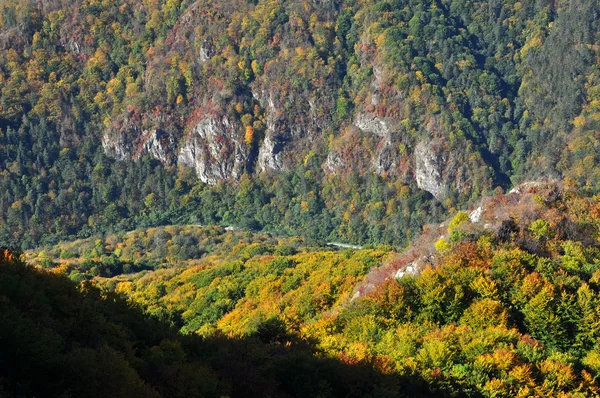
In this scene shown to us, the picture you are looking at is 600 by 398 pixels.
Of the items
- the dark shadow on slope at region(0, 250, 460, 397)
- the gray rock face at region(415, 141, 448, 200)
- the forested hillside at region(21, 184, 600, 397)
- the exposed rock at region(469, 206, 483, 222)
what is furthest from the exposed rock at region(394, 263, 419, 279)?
the gray rock face at region(415, 141, 448, 200)

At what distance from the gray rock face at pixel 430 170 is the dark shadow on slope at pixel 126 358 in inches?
6401

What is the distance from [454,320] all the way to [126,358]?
17365 millimetres

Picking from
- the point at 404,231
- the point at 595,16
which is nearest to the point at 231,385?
the point at 404,231

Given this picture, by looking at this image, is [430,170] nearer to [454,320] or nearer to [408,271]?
[408,271]

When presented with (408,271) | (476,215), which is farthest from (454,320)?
(476,215)

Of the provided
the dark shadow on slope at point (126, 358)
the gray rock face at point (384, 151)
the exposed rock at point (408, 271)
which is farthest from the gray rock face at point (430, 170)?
the dark shadow on slope at point (126, 358)

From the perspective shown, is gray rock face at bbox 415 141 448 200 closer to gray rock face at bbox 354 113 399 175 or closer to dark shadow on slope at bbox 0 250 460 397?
gray rock face at bbox 354 113 399 175

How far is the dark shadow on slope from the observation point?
662 inches

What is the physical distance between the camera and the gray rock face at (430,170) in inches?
7288

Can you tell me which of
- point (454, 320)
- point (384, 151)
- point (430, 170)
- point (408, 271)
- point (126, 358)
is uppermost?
point (384, 151)

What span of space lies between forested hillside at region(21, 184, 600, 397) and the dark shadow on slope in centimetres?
9

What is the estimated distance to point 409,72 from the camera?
19775 cm

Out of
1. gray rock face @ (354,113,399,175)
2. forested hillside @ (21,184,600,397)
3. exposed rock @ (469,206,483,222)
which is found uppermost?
gray rock face @ (354,113,399,175)

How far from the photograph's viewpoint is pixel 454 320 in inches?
1239
